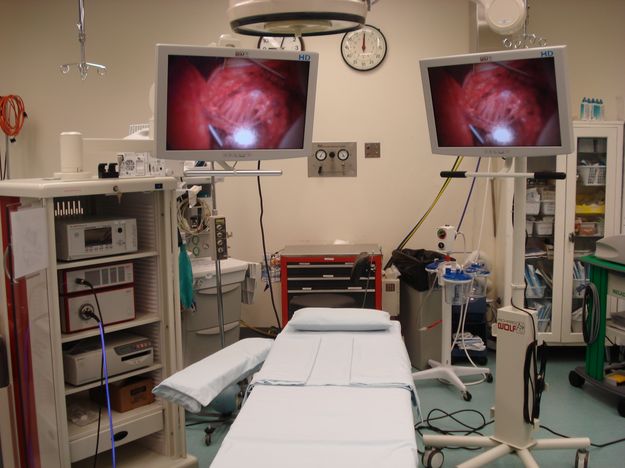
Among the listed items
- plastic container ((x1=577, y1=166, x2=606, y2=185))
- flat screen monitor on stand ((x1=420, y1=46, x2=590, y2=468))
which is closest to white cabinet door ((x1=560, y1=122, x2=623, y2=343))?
plastic container ((x1=577, y1=166, x2=606, y2=185))

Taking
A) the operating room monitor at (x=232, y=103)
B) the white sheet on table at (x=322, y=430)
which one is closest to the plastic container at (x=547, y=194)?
the operating room monitor at (x=232, y=103)

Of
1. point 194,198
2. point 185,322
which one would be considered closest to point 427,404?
point 185,322

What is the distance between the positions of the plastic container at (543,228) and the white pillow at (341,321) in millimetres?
1863

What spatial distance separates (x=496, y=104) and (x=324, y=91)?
230cm

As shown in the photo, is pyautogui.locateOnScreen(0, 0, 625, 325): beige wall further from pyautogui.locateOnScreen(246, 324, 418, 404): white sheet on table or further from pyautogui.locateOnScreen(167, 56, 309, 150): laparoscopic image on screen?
pyautogui.locateOnScreen(167, 56, 309, 150): laparoscopic image on screen

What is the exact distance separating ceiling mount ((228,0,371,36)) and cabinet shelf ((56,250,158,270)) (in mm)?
1163

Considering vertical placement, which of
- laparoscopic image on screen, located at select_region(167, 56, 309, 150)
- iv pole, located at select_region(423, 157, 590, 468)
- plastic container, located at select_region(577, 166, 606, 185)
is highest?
laparoscopic image on screen, located at select_region(167, 56, 309, 150)

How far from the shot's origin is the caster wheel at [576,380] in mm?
3800

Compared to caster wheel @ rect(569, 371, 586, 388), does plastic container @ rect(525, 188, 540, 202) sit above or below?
above

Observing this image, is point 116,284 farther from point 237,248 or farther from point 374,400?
point 237,248

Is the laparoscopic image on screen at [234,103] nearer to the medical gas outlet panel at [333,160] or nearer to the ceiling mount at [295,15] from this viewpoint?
the ceiling mount at [295,15]

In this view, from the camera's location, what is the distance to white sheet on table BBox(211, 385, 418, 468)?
174cm

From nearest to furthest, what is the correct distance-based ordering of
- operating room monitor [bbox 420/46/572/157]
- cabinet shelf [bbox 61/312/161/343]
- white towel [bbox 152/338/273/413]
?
white towel [bbox 152/338/273/413] < operating room monitor [bbox 420/46/572/157] < cabinet shelf [bbox 61/312/161/343]

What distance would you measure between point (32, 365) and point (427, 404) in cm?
213
